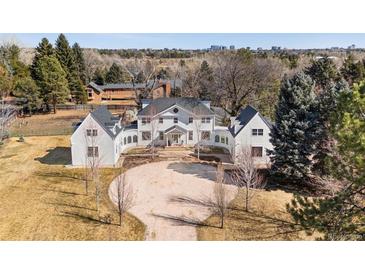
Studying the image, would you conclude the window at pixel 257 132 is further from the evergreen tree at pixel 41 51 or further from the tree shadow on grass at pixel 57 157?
the evergreen tree at pixel 41 51

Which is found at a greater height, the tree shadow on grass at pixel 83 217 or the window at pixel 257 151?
the window at pixel 257 151

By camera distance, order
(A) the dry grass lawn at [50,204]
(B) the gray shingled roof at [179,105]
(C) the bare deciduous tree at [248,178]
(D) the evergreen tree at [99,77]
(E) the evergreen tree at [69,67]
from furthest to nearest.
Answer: (D) the evergreen tree at [99,77] < (E) the evergreen tree at [69,67] < (B) the gray shingled roof at [179,105] < (C) the bare deciduous tree at [248,178] < (A) the dry grass lawn at [50,204]

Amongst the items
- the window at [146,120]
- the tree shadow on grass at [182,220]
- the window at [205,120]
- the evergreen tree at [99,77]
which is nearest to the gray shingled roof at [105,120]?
the window at [146,120]

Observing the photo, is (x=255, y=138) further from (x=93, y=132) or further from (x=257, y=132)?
(x=93, y=132)

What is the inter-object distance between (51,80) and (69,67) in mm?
9051

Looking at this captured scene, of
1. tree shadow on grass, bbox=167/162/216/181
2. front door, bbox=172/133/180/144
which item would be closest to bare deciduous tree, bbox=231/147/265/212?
tree shadow on grass, bbox=167/162/216/181

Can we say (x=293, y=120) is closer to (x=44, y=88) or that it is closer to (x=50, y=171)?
(x=50, y=171)

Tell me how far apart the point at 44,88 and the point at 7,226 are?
101 feet

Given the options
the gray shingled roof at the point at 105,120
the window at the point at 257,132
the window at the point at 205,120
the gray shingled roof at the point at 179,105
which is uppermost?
the gray shingled roof at the point at 179,105

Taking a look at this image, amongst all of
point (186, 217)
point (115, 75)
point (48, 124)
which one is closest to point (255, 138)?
point (186, 217)

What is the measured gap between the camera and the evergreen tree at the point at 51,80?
1662 inches

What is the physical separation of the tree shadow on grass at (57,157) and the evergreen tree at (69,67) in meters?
22.1

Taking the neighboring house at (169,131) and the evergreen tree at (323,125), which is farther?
the neighboring house at (169,131)

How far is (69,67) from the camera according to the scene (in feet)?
166
